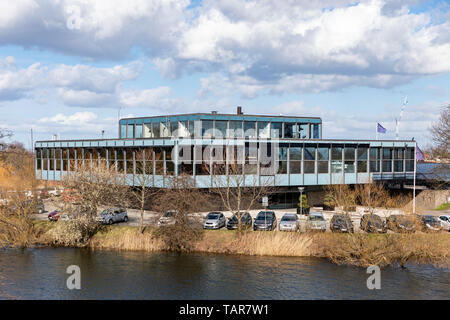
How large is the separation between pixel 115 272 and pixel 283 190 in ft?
86.4

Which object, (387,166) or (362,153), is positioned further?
(387,166)

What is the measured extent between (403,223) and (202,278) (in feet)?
48.7

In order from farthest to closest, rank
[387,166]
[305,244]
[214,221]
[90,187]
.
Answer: [387,166]
[214,221]
[90,187]
[305,244]

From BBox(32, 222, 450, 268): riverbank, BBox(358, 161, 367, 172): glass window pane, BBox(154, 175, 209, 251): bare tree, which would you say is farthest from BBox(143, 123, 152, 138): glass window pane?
BBox(358, 161, 367, 172): glass window pane

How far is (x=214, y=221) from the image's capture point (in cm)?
3669

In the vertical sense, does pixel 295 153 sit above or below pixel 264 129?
below

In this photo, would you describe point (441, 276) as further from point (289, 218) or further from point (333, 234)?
point (289, 218)

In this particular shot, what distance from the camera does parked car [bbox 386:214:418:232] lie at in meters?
30.0

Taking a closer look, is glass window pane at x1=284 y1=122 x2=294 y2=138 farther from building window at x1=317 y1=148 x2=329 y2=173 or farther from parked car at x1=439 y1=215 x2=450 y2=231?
parked car at x1=439 y1=215 x2=450 y2=231

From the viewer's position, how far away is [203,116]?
51219mm

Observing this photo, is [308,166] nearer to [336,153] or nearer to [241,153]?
[336,153]

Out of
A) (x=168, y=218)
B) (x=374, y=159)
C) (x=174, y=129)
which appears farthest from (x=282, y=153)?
(x=168, y=218)

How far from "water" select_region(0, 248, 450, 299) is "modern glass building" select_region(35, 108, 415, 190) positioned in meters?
10.6
